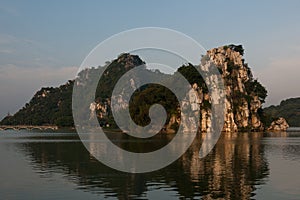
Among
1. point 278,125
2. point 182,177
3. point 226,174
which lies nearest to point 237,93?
point 278,125

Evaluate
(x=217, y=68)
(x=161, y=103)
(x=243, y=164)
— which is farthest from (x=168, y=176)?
(x=217, y=68)

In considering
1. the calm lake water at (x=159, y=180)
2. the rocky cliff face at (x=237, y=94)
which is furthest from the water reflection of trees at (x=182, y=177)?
the rocky cliff face at (x=237, y=94)

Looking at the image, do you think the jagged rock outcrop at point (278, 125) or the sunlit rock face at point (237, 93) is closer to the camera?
the sunlit rock face at point (237, 93)

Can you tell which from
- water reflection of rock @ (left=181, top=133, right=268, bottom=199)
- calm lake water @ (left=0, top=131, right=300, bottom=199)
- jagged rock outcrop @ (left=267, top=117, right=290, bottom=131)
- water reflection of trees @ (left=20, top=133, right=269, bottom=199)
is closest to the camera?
calm lake water @ (left=0, top=131, right=300, bottom=199)

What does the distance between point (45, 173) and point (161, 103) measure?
411 ft

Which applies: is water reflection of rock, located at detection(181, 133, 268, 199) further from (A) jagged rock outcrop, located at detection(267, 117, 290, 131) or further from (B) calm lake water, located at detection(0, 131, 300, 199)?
(A) jagged rock outcrop, located at detection(267, 117, 290, 131)

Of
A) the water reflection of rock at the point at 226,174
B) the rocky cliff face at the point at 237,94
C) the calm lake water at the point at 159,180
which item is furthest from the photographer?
the rocky cliff face at the point at 237,94

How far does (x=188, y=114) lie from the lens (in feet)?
553

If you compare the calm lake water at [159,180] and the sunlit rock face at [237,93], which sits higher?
the sunlit rock face at [237,93]

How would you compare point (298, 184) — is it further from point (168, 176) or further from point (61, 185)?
point (61, 185)

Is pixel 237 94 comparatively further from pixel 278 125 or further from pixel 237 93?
pixel 278 125

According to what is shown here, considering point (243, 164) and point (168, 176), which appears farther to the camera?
point (243, 164)

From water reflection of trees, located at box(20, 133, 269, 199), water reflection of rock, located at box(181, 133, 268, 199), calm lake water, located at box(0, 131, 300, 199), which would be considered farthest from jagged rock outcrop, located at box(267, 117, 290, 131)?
calm lake water, located at box(0, 131, 300, 199)

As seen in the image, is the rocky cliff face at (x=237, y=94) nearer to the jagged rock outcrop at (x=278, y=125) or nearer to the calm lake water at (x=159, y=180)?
the jagged rock outcrop at (x=278, y=125)
